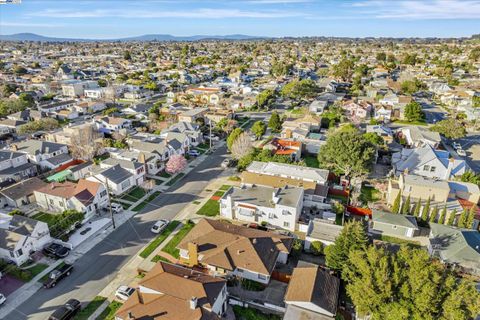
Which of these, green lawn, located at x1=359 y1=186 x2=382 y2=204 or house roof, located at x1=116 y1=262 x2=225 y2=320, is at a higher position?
house roof, located at x1=116 y1=262 x2=225 y2=320

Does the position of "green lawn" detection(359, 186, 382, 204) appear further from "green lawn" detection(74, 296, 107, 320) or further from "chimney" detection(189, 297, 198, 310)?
"green lawn" detection(74, 296, 107, 320)

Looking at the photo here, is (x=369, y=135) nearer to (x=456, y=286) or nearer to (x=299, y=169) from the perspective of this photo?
(x=299, y=169)

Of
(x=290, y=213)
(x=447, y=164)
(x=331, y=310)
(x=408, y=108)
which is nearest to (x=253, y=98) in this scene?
(x=408, y=108)

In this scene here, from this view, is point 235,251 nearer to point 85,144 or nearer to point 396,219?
point 396,219

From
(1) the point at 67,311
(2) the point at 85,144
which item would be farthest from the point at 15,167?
(1) the point at 67,311

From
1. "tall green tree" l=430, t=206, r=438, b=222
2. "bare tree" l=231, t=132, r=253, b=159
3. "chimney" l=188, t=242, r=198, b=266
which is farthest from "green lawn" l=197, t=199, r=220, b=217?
"tall green tree" l=430, t=206, r=438, b=222

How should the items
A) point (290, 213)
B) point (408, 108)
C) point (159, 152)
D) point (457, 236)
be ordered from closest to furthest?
1. point (457, 236)
2. point (290, 213)
3. point (159, 152)
4. point (408, 108)
